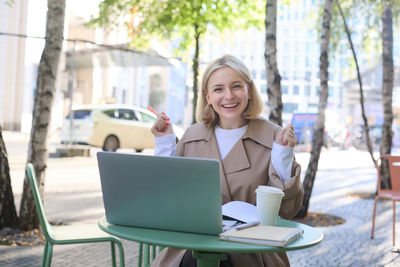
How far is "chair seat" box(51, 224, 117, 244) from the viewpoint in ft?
10.8

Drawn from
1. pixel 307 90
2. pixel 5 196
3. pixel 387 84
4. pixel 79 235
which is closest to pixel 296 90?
pixel 307 90

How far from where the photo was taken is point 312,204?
9.50 m

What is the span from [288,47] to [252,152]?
85703 millimetres

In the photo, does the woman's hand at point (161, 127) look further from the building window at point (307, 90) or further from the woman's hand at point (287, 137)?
the building window at point (307, 90)

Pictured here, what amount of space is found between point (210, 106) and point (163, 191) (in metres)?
1.13

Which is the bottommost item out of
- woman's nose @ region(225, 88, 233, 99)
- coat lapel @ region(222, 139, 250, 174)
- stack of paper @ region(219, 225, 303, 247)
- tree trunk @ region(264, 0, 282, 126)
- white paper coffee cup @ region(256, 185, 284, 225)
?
stack of paper @ region(219, 225, 303, 247)

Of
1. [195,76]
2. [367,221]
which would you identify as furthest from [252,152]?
[195,76]

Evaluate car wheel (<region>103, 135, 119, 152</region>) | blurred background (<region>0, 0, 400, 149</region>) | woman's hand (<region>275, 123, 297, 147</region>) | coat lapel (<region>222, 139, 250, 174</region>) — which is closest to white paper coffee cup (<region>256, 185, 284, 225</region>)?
woman's hand (<region>275, 123, 297, 147</region>)

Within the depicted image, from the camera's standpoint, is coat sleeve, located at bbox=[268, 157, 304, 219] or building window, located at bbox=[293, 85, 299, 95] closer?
coat sleeve, located at bbox=[268, 157, 304, 219]

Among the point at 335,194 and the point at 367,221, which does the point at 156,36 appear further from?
the point at 367,221

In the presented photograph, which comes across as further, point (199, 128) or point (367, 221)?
point (367, 221)

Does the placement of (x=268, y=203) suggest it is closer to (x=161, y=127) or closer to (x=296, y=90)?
(x=161, y=127)

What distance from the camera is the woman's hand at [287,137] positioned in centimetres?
243

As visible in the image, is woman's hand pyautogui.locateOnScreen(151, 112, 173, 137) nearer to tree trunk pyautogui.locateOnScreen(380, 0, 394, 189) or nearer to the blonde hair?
the blonde hair
